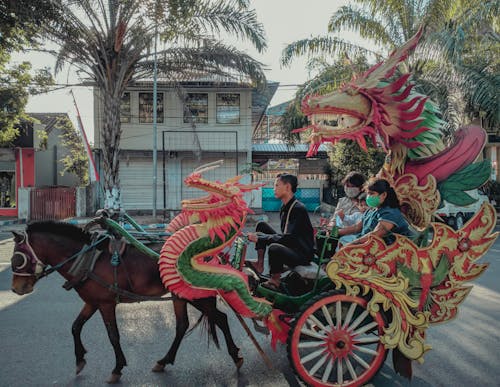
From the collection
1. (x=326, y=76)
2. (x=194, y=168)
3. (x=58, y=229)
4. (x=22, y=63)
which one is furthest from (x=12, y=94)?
(x=58, y=229)

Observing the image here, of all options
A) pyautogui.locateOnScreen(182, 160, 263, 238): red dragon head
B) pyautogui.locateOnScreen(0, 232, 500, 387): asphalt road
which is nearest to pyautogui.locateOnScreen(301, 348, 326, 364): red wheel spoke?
pyautogui.locateOnScreen(0, 232, 500, 387): asphalt road

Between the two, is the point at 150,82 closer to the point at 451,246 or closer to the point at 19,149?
the point at 19,149

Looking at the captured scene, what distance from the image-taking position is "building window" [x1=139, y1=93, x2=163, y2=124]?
61.9 ft

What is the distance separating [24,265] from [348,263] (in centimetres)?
277

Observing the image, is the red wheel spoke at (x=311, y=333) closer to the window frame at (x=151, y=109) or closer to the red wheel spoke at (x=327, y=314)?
the red wheel spoke at (x=327, y=314)

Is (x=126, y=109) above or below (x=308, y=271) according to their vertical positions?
above

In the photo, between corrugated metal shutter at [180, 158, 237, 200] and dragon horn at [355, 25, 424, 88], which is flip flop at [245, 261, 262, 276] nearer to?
dragon horn at [355, 25, 424, 88]

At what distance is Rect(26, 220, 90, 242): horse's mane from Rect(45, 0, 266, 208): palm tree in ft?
27.8

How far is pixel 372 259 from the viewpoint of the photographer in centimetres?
346

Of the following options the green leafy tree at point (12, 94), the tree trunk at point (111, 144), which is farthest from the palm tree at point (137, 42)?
the green leafy tree at point (12, 94)

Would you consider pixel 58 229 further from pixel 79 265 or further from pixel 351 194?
pixel 351 194

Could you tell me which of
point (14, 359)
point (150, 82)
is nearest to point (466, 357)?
point (14, 359)

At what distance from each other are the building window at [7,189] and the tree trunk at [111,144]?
927 centimetres

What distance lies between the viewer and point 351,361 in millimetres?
3693
